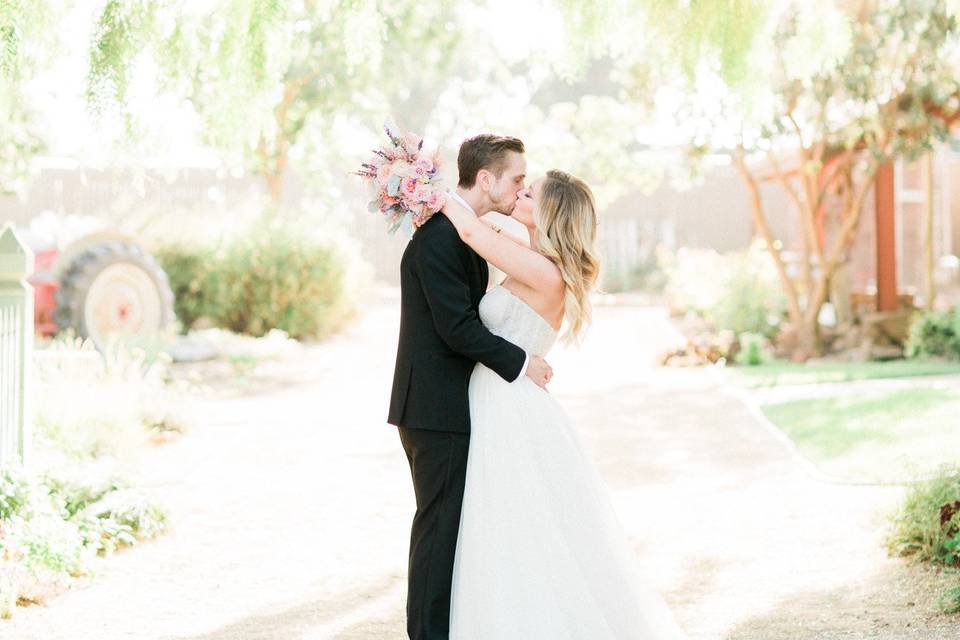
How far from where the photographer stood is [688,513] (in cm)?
712

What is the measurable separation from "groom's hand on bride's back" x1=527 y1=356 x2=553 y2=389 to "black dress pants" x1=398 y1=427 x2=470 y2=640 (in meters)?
0.32

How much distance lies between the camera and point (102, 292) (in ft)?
45.2

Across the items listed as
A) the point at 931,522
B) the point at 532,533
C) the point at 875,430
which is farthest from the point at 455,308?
the point at 875,430

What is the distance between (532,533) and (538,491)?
0.15m

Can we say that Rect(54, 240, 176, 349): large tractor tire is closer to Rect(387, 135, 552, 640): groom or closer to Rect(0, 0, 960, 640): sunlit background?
Rect(0, 0, 960, 640): sunlit background

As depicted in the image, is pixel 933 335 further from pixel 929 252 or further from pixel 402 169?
pixel 402 169

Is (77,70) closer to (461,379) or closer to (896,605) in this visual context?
(461,379)

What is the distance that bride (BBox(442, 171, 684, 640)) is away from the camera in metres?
4.08

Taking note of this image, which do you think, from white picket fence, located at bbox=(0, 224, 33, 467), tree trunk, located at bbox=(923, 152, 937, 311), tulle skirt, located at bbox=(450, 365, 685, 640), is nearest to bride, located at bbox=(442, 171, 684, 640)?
tulle skirt, located at bbox=(450, 365, 685, 640)

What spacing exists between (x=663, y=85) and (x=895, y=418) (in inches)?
325

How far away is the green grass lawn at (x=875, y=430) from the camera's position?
26.0ft

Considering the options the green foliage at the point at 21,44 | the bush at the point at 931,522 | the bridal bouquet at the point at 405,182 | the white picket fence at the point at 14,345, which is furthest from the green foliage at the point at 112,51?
the bush at the point at 931,522

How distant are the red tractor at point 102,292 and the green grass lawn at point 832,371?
272 inches

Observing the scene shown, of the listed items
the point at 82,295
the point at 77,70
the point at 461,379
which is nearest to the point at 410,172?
the point at 461,379
